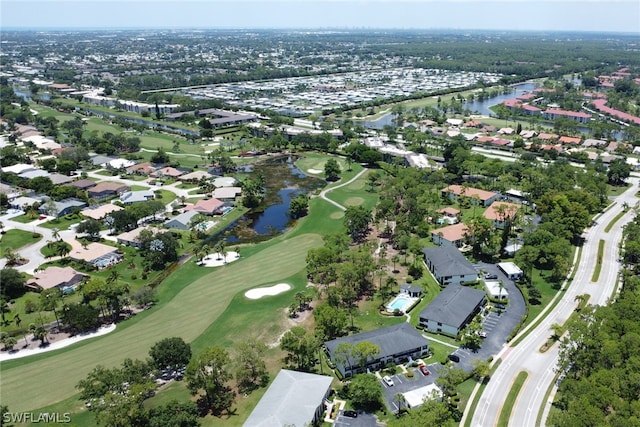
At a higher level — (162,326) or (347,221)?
(347,221)

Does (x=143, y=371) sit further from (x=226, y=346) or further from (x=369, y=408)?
Answer: (x=369, y=408)

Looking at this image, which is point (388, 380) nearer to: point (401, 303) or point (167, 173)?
point (401, 303)

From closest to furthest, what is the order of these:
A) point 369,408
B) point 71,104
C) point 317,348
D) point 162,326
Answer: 1. point 369,408
2. point 317,348
3. point 162,326
4. point 71,104

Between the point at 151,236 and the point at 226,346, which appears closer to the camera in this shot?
the point at 226,346

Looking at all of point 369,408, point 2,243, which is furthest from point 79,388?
point 2,243

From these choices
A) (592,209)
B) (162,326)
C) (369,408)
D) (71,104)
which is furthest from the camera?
(71,104)

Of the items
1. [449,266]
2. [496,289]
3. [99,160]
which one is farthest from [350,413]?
[99,160]

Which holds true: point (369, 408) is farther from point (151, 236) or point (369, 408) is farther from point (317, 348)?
point (151, 236)
